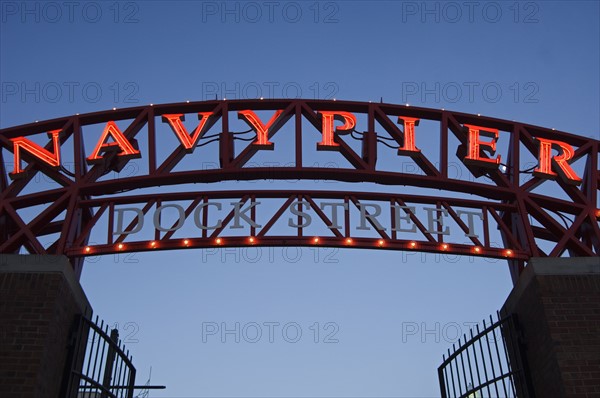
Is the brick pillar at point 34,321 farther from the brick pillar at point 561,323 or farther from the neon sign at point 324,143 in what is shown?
the brick pillar at point 561,323

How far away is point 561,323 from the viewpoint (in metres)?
10.2

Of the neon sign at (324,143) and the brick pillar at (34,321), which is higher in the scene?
the neon sign at (324,143)

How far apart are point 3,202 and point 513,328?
8.56 m

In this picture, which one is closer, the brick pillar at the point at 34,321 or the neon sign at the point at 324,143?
the brick pillar at the point at 34,321

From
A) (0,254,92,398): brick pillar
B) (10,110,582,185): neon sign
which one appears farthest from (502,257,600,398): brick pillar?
(0,254,92,398): brick pillar

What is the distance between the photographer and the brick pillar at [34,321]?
9422 millimetres

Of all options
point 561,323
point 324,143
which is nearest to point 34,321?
point 324,143

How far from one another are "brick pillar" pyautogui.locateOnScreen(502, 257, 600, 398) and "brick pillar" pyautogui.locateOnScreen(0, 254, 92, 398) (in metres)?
6.77

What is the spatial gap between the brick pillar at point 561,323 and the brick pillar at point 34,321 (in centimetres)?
677

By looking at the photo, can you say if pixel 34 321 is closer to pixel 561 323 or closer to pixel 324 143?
pixel 324 143

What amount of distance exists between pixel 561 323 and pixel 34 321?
7255mm

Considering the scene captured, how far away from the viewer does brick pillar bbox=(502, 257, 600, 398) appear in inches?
383

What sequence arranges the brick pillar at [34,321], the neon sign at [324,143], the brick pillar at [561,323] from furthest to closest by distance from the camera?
the neon sign at [324,143]
the brick pillar at [561,323]
the brick pillar at [34,321]

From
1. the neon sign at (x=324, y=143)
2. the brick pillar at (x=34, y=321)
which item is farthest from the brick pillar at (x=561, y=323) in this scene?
the brick pillar at (x=34, y=321)
